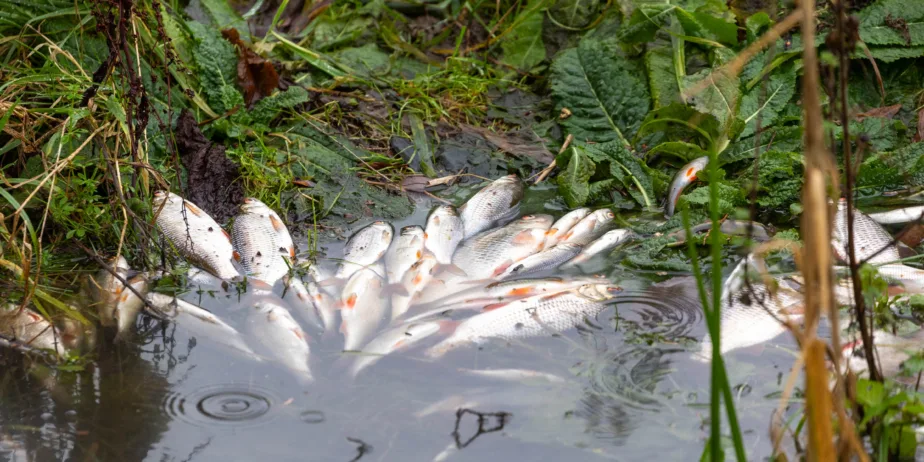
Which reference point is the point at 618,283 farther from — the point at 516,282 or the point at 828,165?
the point at 828,165

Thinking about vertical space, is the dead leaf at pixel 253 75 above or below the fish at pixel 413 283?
above

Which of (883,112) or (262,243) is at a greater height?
(883,112)

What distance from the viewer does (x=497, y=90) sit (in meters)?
5.24

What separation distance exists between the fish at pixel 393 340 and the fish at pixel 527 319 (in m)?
0.08

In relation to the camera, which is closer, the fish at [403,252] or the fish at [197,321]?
the fish at [197,321]

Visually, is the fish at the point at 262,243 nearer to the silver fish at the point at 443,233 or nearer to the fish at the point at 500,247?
the silver fish at the point at 443,233

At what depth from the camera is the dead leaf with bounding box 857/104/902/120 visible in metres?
4.46

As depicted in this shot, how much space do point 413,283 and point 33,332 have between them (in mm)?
1422

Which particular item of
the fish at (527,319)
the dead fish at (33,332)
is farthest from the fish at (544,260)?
the dead fish at (33,332)

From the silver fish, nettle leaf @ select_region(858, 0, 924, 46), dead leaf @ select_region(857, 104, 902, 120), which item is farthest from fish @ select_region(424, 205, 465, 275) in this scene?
nettle leaf @ select_region(858, 0, 924, 46)

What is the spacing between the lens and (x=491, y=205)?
13.4ft

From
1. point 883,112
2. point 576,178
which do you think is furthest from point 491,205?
point 883,112

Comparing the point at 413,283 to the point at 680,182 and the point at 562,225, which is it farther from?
the point at 680,182

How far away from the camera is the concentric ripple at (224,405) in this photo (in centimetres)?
259
